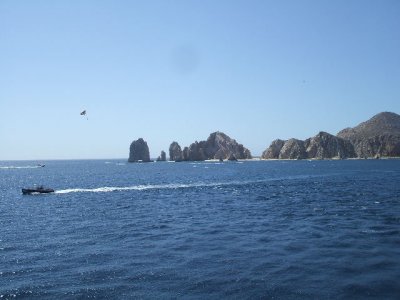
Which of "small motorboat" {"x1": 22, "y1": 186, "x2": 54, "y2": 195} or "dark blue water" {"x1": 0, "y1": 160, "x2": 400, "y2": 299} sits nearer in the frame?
"dark blue water" {"x1": 0, "y1": 160, "x2": 400, "y2": 299}

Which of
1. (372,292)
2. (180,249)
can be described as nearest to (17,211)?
(180,249)

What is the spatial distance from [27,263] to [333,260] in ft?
74.1

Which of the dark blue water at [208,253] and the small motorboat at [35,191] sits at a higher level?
the small motorboat at [35,191]

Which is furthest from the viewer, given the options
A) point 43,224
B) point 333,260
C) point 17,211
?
point 17,211

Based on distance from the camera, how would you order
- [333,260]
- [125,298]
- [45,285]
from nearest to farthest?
[125,298] → [45,285] → [333,260]

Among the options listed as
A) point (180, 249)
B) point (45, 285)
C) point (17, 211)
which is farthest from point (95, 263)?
point (17, 211)

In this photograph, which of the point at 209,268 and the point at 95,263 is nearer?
the point at 209,268

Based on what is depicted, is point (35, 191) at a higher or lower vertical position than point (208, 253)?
higher

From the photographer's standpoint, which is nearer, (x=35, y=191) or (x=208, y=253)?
(x=208, y=253)

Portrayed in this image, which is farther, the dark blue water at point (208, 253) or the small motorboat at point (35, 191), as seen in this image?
the small motorboat at point (35, 191)

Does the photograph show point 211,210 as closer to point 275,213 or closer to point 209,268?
point 275,213

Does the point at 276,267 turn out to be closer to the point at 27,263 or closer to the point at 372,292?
the point at 372,292

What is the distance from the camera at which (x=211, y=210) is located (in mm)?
54750

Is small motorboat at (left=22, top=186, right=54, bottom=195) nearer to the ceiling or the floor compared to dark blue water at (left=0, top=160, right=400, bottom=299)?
nearer to the ceiling
